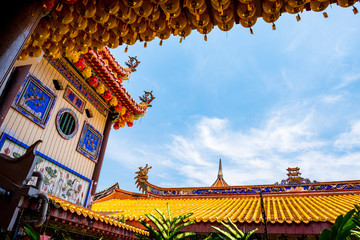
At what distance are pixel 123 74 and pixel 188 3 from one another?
191 inches

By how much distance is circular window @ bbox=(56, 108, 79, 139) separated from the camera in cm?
568

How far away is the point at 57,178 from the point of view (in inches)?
212

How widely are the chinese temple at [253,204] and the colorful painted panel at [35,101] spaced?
12.1 feet

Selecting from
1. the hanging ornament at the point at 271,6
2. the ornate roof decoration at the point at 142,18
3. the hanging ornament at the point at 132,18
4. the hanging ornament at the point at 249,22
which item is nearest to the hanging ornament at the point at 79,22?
the ornate roof decoration at the point at 142,18

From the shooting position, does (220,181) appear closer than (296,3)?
No

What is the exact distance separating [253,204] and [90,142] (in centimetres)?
614

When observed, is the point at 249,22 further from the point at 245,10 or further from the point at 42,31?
the point at 42,31

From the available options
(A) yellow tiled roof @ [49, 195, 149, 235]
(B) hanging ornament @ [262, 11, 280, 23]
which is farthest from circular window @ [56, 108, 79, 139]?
(B) hanging ornament @ [262, 11, 280, 23]

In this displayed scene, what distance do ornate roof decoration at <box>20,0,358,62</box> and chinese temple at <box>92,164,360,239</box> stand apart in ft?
14.4

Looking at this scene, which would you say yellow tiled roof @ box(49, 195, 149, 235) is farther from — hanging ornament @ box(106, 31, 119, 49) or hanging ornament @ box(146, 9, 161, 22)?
hanging ornament @ box(146, 9, 161, 22)

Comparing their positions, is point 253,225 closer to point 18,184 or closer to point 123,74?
point 18,184

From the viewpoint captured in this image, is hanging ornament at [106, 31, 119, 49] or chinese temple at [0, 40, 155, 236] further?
hanging ornament at [106, 31, 119, 49]

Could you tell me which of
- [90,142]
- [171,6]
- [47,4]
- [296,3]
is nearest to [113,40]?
[47,4]

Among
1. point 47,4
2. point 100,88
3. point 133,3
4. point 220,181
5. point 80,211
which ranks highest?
point 220,181
